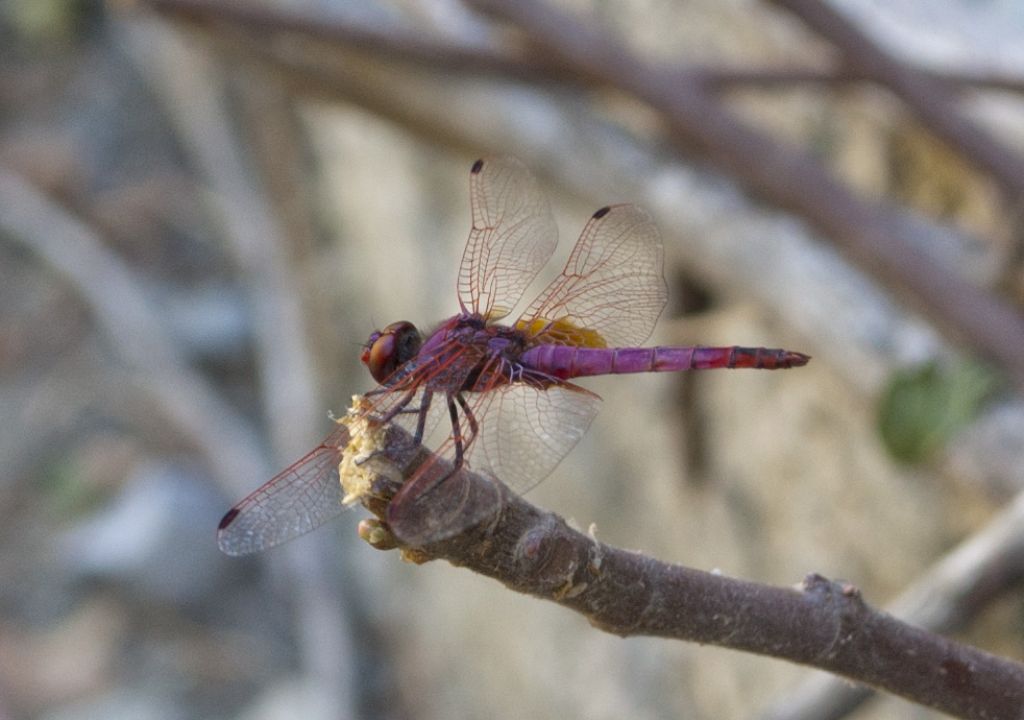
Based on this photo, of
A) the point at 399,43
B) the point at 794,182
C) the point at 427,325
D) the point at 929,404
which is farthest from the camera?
the point at 399,43

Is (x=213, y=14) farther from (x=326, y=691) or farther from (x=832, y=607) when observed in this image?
(x=326, y=691)

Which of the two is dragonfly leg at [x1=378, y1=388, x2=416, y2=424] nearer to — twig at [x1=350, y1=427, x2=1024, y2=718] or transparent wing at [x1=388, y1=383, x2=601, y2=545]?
transparent wing at [x1=388, y1=383, x2=601, y2=545]

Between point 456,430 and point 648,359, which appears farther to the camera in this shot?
point 648,359

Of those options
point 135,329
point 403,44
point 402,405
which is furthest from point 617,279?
point 135,329

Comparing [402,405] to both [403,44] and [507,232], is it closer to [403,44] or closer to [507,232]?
[507,232]

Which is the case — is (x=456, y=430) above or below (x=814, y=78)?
below
